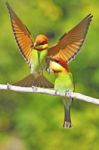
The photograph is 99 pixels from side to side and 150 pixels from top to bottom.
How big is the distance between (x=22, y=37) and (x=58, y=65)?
0.13m

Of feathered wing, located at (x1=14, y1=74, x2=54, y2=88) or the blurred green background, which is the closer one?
feathered wing, located at (x1=14, y1=74, x2=54, y2=88)

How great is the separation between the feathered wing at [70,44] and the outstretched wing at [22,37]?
59mm

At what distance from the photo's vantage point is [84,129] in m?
3.15

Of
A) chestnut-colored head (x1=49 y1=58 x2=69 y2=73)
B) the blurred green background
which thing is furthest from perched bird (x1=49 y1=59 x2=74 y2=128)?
the blurred green background

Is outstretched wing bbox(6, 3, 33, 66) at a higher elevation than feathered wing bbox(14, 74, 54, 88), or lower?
higher

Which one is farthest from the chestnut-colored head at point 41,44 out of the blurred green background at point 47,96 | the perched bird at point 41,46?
the blurred green background at point 47,96

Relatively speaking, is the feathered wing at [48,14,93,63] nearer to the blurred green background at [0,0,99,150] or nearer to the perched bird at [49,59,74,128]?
the perched bird at [49,59,74,128]

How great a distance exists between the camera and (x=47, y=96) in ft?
10.2

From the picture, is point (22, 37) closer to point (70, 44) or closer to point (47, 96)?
point (70, 44)

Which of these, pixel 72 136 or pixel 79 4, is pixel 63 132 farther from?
pixel 79 4

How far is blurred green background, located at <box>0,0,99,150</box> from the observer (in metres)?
3.10

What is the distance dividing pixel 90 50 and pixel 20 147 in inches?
13.6

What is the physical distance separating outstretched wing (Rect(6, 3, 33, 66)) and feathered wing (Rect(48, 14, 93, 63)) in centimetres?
6

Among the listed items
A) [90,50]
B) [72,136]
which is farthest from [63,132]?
[90,50]
